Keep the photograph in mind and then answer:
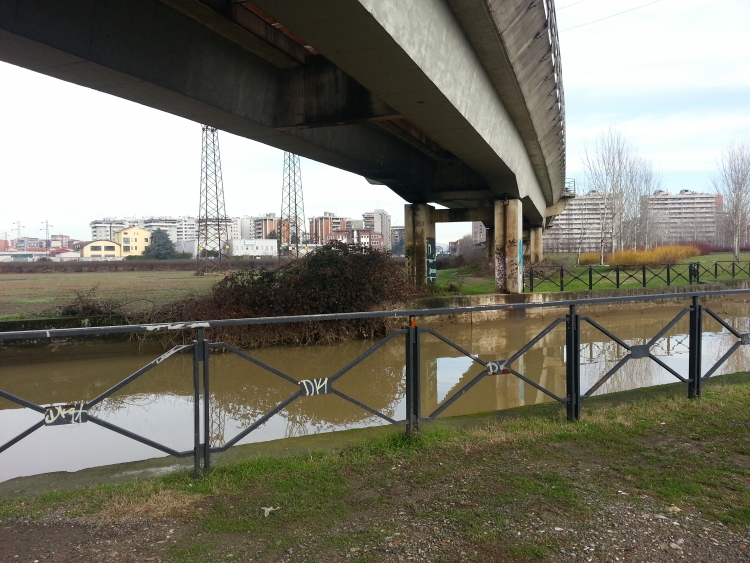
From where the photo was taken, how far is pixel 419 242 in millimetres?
21938

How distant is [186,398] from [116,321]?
19.8 ft

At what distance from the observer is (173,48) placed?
312 inches

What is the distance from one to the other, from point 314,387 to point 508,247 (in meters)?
16.3

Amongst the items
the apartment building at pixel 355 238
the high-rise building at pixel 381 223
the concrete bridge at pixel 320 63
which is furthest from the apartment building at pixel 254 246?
the concrete bridge at pixel 320 63

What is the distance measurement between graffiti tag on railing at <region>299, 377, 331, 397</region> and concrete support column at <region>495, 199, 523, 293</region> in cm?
1605

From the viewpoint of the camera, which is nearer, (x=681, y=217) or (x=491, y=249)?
(x=491, y=249)

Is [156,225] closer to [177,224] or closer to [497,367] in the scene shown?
[177,224]

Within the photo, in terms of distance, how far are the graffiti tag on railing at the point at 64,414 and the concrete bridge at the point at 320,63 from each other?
421cm

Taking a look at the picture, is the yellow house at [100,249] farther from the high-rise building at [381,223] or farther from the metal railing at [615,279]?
the metal railing at [615,279]

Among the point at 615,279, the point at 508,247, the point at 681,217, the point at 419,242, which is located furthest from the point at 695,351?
the point at 681,217

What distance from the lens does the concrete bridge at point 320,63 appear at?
6371mm

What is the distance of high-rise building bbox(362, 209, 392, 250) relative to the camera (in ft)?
367

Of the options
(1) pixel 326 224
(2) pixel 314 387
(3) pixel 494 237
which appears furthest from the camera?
(1) pixel 326 224

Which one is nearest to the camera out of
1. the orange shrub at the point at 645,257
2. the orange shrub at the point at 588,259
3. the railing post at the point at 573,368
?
the railing post at the point at 573,368
